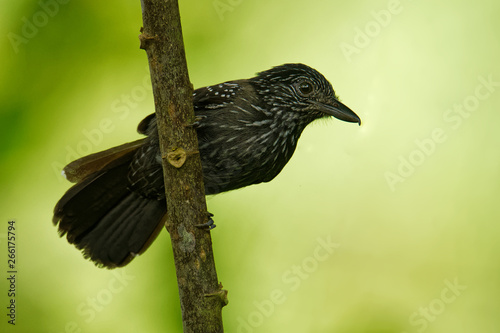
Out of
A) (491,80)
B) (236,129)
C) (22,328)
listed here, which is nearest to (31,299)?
(22,328)

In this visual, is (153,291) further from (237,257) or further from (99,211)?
(99,211)

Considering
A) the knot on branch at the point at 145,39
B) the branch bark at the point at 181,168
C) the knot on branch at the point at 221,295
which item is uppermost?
the knot on branch at the point at 145,39

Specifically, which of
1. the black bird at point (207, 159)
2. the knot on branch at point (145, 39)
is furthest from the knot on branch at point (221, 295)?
the knot on branch at point (145, 39)

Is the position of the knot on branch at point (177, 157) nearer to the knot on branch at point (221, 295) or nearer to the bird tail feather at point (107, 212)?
the knot on branch at point (221, 295)

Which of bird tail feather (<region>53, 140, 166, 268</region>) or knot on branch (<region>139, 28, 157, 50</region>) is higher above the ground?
knot on branch (<region>139, 28, 157, 50</region>)

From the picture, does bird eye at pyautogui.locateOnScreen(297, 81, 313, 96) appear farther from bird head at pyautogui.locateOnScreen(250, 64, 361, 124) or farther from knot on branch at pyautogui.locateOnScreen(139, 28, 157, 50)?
knot on branch at pyautogui.locateOnScreen(139, 28, 157, 50)

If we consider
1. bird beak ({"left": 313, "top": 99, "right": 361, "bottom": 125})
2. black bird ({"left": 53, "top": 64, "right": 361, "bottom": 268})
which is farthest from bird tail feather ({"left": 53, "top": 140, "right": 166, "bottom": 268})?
bird beak ({"left": 313, "top": 99, "right": 361, "bottom": 125})

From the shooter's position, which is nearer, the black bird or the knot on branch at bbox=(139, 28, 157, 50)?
the knot on branch at bbox=(139, 28, 157, 50)
